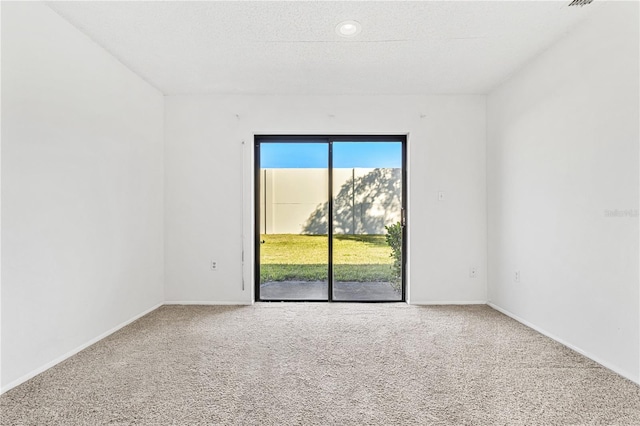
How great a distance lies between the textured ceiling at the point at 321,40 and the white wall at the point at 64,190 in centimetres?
31

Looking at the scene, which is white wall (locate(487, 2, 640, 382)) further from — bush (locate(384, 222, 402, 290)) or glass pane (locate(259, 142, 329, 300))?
glass pane (locate(259, 142, 329, 300))

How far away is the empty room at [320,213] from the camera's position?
6.31 ft

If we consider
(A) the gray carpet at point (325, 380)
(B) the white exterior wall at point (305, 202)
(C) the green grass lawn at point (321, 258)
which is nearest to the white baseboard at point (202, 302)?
(C) the green grass lawn at point (321, 258)

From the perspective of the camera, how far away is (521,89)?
3.08 meters

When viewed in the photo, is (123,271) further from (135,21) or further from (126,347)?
(135,21)

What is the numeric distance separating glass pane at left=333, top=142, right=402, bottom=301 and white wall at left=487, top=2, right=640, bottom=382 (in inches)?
45.7

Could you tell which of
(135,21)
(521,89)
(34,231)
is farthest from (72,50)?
(521,89)

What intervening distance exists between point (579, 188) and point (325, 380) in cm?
226

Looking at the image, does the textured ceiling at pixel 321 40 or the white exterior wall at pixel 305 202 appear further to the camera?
the white exterior wall at pixel 305 202

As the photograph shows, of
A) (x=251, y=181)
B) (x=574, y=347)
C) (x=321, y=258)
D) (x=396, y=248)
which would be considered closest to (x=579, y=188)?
(x=574, y=347)

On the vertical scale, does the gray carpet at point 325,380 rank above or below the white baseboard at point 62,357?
below

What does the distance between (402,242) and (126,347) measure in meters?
2.92

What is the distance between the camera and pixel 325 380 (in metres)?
2.00

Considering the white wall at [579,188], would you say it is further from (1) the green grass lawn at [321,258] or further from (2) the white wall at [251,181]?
(1) the green grass lawn at [321,258]
